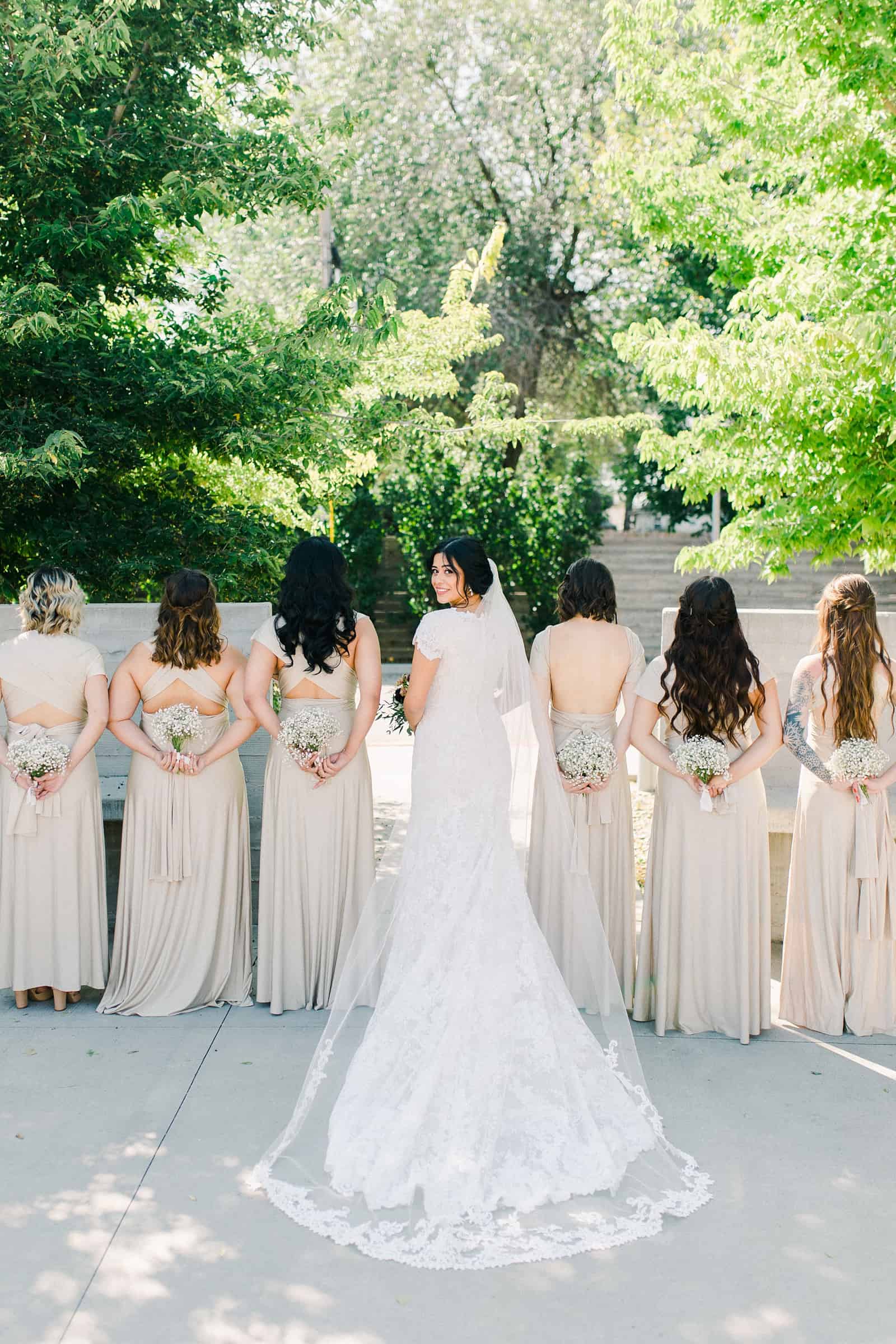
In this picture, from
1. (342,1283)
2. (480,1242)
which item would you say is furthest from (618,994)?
(342,1283)

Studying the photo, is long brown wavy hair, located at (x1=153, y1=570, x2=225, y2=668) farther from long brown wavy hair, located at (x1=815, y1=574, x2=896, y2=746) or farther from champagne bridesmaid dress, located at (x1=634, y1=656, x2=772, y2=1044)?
long brown wavy hair, located at (x1=815, y1=574, x2=896, y2=746)

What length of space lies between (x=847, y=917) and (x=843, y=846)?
343mm

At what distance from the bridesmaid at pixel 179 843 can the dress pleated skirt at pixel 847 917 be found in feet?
9.33

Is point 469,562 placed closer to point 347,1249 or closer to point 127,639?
point 347,1249

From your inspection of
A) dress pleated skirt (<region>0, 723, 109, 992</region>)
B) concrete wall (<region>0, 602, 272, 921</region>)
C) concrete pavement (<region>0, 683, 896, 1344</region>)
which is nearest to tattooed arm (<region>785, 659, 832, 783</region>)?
concrete pavement (<region>0, 683, 896, 1344</region>)

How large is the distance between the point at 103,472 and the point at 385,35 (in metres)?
17.8

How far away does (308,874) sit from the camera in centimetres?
561

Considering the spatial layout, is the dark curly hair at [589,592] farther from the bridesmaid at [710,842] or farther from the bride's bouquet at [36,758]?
the bride's bouquet at [36,758]

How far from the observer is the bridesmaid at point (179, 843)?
5543 millimetres

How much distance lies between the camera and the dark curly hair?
209 inches

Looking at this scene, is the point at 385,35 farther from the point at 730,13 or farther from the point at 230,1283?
the point at 230,1283

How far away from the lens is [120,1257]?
11.5ft

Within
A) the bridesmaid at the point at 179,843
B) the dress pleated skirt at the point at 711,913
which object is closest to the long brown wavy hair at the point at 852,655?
the dress pleated skirt at the point at 711,913

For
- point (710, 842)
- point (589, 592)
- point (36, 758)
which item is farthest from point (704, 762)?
point (36, 758)
